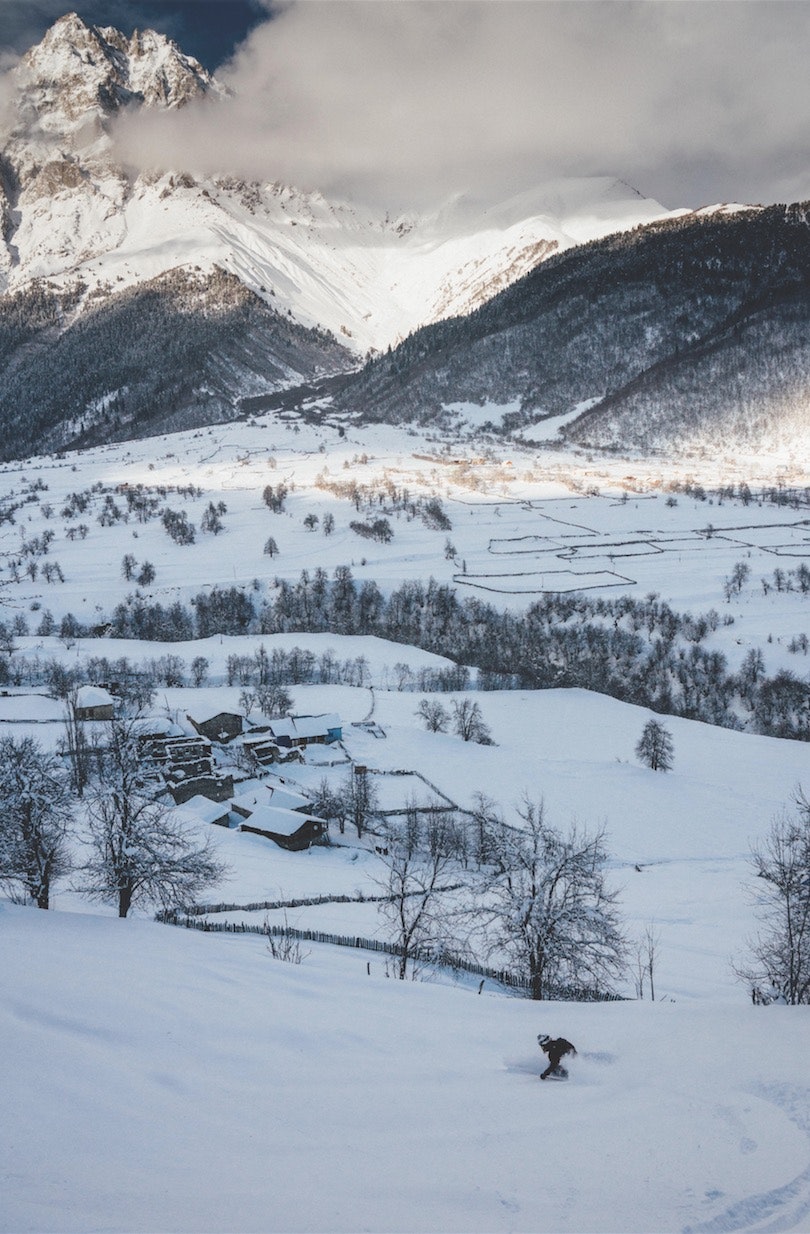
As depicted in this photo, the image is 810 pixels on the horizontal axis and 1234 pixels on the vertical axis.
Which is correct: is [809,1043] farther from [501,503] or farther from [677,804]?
[501,503]

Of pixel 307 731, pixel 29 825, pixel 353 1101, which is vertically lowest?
pixel 307 731

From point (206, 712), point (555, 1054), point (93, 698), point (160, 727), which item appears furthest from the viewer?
point (93, 698)

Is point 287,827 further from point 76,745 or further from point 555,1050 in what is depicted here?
point 555,1050

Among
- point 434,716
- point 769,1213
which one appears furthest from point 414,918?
point 434,716

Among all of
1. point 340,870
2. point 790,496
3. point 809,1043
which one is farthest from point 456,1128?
point 790,496

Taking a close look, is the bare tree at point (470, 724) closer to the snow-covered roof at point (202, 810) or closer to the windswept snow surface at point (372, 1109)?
the snow-covered roof at point (202, 810)

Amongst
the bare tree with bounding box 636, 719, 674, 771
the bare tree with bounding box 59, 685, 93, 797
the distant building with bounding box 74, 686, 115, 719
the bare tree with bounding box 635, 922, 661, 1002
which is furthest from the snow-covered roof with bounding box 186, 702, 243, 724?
the bare tree with bounding box 635, 922, 661, 1002

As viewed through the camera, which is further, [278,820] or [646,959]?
[278,820]
